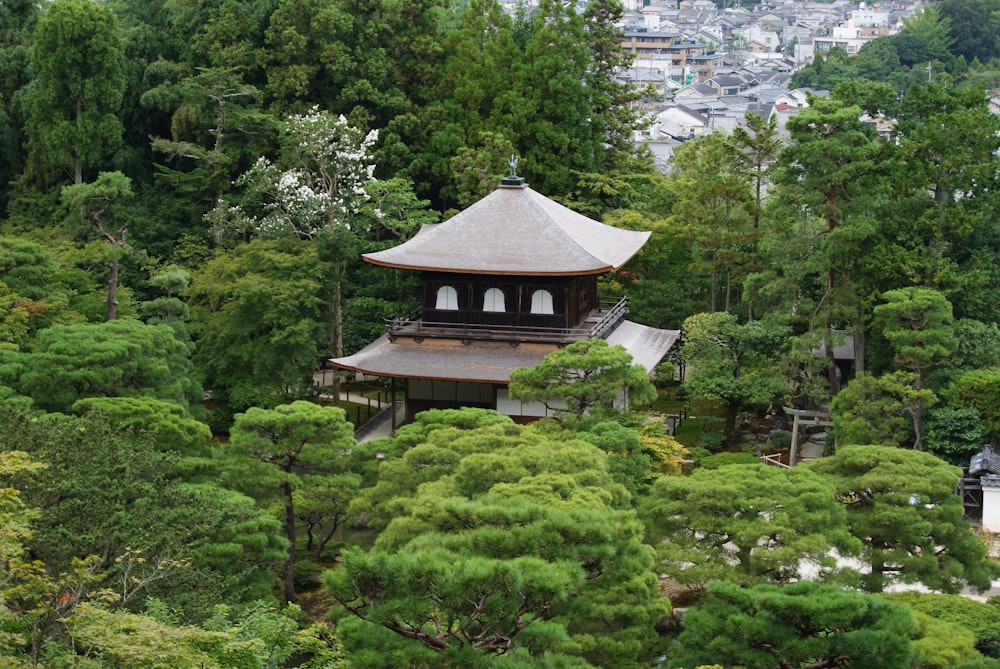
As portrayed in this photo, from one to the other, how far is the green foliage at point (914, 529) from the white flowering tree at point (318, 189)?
17.2 m

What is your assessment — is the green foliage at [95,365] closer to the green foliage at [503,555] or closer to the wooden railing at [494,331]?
the green foliage at [503,555]

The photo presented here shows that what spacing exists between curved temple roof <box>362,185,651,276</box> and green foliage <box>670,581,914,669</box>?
51.3ft

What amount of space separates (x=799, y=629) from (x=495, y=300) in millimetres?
17679

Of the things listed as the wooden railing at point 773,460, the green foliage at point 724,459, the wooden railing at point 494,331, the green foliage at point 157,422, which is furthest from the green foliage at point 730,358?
the green foliage at point 157,422

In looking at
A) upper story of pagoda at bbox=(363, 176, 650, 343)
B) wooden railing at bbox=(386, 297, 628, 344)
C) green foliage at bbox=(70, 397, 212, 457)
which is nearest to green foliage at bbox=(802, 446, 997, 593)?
wooden railing at bbox=(386, 297, 628, 344)

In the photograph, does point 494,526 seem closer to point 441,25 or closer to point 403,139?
point 403,139

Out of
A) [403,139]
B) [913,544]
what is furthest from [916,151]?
[403,139]

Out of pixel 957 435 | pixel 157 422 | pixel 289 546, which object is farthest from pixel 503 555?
pixel 957 435

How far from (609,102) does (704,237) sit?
902cm

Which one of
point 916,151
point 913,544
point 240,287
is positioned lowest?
point 913,544

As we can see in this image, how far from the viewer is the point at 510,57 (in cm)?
4528

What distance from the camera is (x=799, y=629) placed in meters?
18.7

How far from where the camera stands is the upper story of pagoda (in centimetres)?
3438

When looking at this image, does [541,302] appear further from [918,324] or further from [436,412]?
[918,324]
